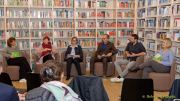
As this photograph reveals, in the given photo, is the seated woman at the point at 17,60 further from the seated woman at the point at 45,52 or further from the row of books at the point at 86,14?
the row of books at the point at 86,14

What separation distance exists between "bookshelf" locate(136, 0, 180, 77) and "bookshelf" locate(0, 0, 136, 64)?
0.56m

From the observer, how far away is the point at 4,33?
26.5 ft

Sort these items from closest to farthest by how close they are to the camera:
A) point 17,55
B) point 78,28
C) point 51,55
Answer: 1. point 17,55
2. point 51,55
3. point 78,28

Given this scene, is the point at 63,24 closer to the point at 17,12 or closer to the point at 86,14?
the point at 86,14

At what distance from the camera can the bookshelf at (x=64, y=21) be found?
815 centimetres

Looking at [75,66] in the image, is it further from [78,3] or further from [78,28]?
[78,3]

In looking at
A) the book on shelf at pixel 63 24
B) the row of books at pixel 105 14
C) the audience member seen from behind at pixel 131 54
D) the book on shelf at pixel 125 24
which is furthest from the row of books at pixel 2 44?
the book on shelf at pixel 125 24

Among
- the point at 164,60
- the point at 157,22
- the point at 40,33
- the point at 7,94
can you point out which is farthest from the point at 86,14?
the point at 7,94

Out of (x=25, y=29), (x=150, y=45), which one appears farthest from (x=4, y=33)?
(x=150, y=45)

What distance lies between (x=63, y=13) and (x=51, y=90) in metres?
6.68

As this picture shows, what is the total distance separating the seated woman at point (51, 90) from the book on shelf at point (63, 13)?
638cm

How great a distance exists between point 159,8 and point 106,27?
206 cm

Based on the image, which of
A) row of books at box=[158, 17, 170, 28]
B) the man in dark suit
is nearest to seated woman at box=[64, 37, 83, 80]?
the man in dark suit

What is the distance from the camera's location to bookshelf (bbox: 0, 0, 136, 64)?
8.15 metres
